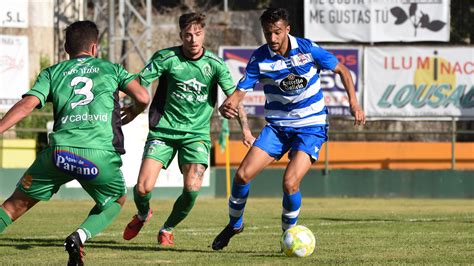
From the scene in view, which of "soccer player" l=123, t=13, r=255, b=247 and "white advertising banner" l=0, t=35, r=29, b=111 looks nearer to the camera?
"soccer player" l=123, t=13, r=255, b=247

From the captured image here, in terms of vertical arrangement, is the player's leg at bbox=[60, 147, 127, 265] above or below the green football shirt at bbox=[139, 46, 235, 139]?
below

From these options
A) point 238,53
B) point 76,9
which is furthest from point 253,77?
point 76,9

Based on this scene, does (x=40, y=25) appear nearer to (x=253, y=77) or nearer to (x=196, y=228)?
(x=196, y=228)

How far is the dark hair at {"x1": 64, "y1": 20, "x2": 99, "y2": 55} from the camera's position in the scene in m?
8.34

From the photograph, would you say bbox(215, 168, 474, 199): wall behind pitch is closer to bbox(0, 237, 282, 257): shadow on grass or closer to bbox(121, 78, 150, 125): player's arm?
bbox(0, 237, 282, 257): shadow on grass

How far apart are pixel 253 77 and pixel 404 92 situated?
50.3 ft

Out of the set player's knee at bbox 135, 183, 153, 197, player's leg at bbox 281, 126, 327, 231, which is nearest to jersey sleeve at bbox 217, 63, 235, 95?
player's leg at bbox 281, 126, 327, 231

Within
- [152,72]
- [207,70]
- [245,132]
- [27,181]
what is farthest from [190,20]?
[27,181]

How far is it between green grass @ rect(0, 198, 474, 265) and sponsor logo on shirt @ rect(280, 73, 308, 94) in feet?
4.58

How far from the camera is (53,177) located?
27.3 feet

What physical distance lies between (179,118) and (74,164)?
2481mm

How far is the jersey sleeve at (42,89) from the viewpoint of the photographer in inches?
320

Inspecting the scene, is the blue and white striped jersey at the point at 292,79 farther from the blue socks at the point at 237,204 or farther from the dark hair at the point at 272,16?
the blue socks at the point at 237,204

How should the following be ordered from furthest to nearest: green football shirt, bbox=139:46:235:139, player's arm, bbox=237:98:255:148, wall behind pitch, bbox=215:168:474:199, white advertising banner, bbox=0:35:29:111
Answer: white advertising banner, bbox=0:35:29:111 < wall behind pitch, bbox=215:168:474:199 < green football shirt, bbox=139:46:235:139 < player's arm, bbox=237:98:255:148
